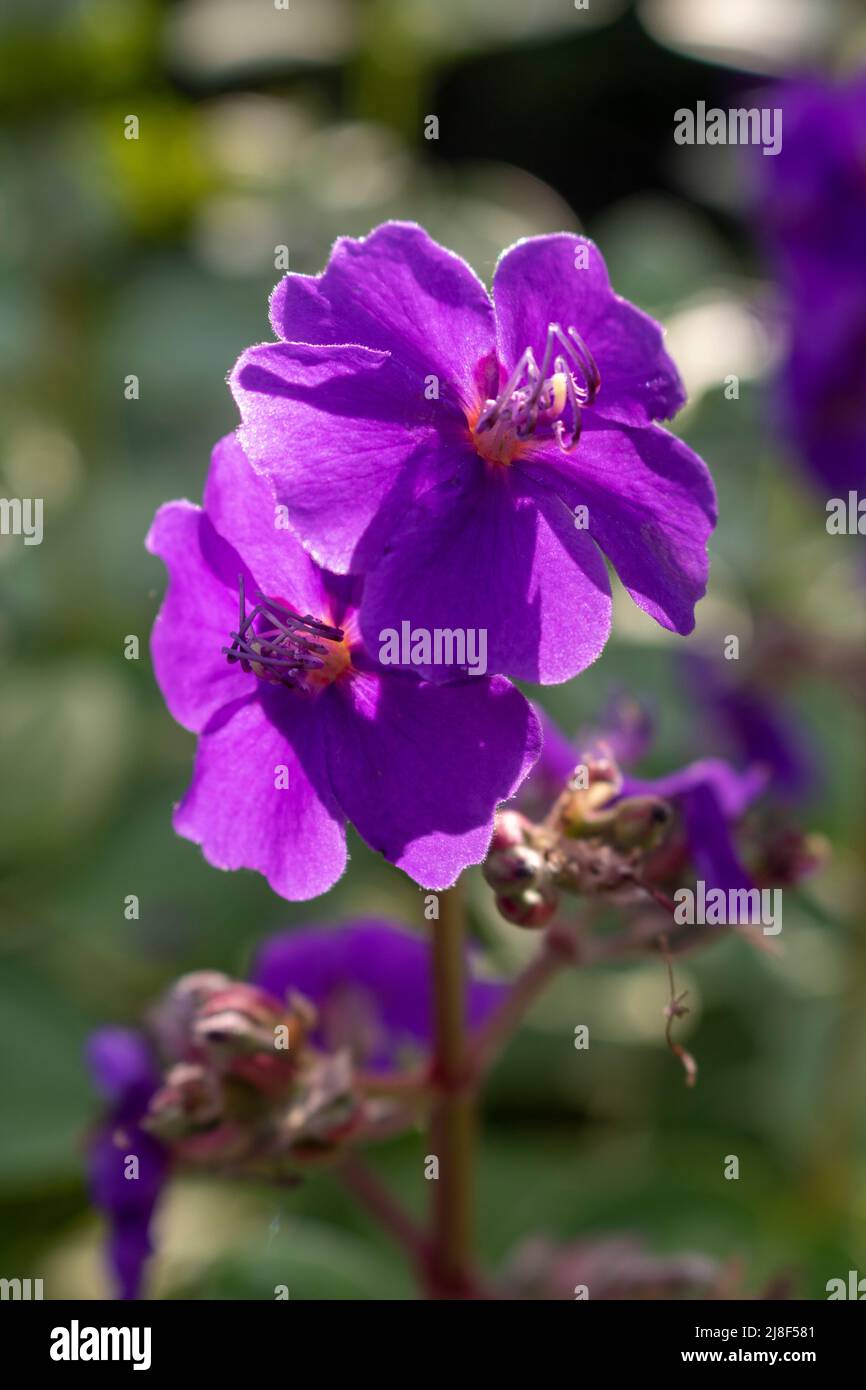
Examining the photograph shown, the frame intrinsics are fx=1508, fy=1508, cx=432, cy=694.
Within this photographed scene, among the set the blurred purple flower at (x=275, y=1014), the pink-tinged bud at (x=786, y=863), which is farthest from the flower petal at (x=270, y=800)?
the pink-tinged bud at (x=786, y=863)

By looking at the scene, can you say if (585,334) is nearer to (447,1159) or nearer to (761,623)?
(447,1159)

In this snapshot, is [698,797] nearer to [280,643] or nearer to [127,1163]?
[280,643]

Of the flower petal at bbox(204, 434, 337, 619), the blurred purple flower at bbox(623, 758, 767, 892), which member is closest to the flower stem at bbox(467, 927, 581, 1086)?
the blurred purple flower at bbox(623, 758, 767, 892)

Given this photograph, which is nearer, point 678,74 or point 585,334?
point 585,334

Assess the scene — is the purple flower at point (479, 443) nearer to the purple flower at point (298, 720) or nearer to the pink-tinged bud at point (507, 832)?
the purple flower at point (298, 720)

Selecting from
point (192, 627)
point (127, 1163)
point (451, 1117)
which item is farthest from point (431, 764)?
point (127, 1163)
